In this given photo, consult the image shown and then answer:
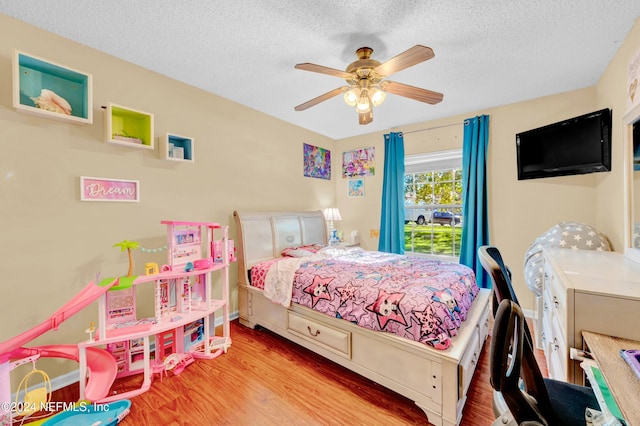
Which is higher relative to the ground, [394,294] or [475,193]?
[475,193]

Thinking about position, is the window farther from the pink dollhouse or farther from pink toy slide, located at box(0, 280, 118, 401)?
pink toy slide, located at box(0, 280, 118, 401)

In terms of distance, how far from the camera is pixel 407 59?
1621mm

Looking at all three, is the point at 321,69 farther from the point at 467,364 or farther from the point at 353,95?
the point at 467,364

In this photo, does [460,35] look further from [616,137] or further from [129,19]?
[129,19]

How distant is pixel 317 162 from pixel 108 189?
2909 millimetres

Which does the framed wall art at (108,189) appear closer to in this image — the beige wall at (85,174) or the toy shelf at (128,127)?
the beige wall at (85,174)

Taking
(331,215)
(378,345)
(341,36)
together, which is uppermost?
(341,36)

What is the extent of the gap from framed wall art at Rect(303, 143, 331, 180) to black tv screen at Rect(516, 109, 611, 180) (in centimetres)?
274

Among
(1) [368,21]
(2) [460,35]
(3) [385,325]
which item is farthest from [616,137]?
(3) [385,325]

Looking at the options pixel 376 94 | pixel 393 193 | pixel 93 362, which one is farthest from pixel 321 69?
pixel 93 362

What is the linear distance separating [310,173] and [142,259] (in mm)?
2649

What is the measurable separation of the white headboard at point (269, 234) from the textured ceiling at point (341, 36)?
152 cm

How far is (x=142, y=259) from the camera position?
7.64 ft

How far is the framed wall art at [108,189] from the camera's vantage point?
202 centimetres
